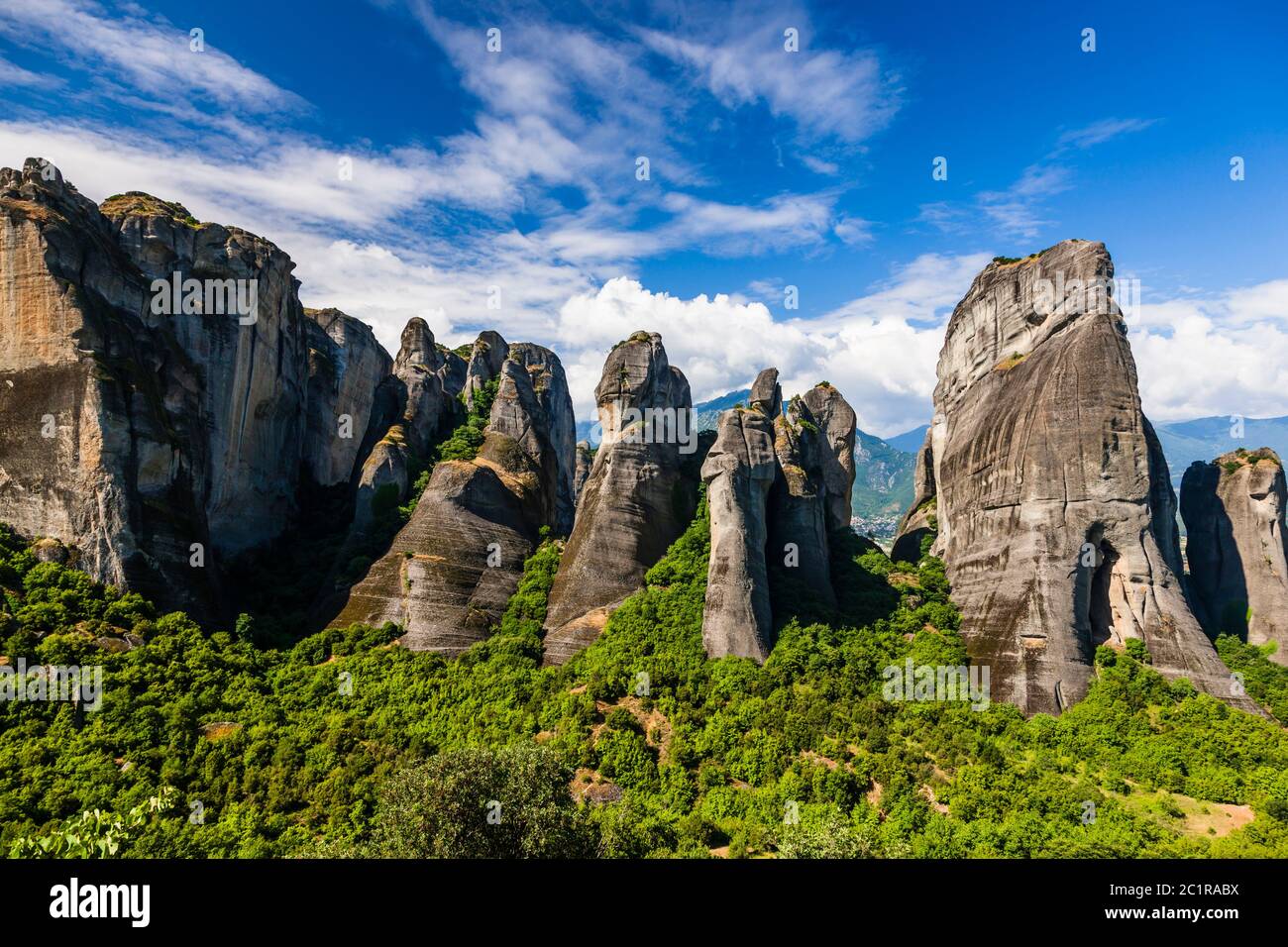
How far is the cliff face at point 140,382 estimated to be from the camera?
96.5ft

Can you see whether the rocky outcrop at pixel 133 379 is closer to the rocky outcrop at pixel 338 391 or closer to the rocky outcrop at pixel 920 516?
the rocky outcrop at pixel 338 391

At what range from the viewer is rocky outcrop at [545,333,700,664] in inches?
1395

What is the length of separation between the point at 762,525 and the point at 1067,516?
14.4 m

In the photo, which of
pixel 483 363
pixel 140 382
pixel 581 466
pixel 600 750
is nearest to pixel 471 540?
pixel 600 750

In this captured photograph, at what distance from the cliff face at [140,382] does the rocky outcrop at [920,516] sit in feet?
136

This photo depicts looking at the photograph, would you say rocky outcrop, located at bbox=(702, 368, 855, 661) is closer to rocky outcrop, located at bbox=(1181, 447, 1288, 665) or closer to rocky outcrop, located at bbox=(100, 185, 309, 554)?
rocky outcrop, located at bbox=(1181, 447, 1288, 665)

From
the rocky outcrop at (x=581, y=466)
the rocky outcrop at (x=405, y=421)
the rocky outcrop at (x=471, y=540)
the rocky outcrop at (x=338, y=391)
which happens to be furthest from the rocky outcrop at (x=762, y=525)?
the rocky outcrop at (x=581, y=466)

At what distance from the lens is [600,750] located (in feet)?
88.3

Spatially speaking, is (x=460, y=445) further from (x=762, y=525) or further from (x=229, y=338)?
(x=762, y=525)

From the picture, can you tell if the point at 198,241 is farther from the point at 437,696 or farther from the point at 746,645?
the point at 746,645
